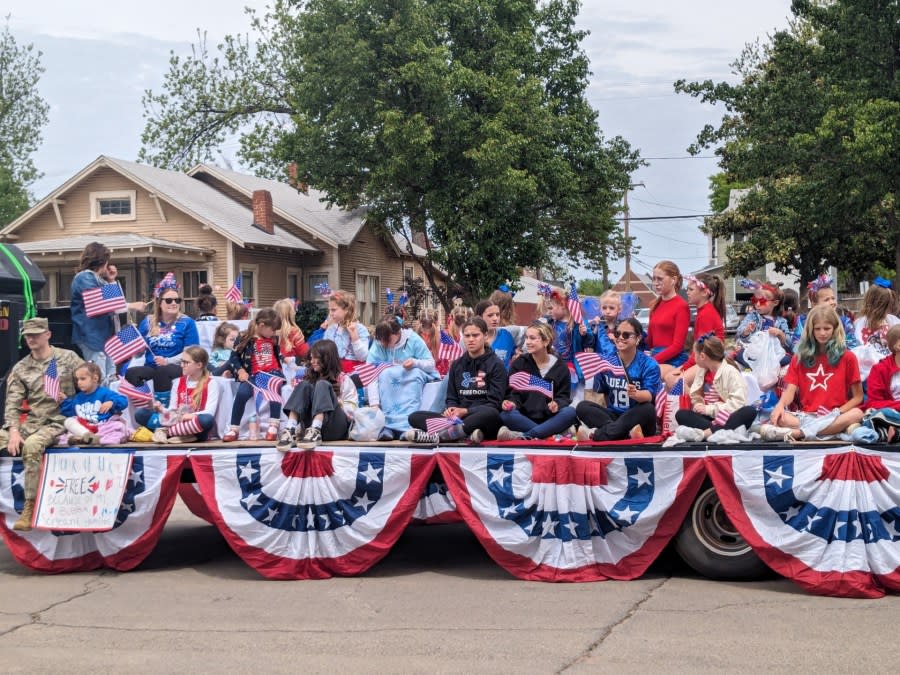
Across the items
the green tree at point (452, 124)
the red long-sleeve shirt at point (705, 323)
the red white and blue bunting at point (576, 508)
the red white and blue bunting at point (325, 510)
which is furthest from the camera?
the green tree at point (452, 124)

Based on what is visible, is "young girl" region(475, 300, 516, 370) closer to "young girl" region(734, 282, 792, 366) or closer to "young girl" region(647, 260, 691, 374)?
"young girl" region(647, 260, 691, 374)

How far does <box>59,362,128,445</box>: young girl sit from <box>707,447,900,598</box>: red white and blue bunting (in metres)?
4.89

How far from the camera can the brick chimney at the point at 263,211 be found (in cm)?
3642

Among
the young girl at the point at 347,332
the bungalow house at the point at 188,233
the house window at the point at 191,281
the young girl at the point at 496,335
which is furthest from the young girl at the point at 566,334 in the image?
the house window at the point at 191,281

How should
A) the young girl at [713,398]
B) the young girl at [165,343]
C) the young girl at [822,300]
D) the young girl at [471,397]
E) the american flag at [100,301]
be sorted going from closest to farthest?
the young girl at [713,398] → the young girl at [471,397] → the young girl at [822,300] → the young girl at [165,343] → the american flag at [100,301]

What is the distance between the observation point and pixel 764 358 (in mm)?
8969

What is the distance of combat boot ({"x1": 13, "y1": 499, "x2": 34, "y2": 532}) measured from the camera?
832cm

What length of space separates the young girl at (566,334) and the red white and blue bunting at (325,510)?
6.19ft

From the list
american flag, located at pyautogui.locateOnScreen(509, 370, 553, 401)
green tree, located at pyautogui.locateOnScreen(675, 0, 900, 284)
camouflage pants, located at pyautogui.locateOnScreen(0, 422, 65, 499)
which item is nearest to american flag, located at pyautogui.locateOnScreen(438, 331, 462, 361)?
american flag, located at pyautogui.locateOnScreen(509, 370, 553, 401)

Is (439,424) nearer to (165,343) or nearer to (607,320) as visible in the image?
(607,320)

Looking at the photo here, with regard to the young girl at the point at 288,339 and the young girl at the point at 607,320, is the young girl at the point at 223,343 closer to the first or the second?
the young girl at the point at 288,339

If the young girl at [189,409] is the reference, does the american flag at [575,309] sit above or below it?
above

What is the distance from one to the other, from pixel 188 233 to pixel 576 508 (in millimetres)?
28393

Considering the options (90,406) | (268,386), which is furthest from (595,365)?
(90,406)
